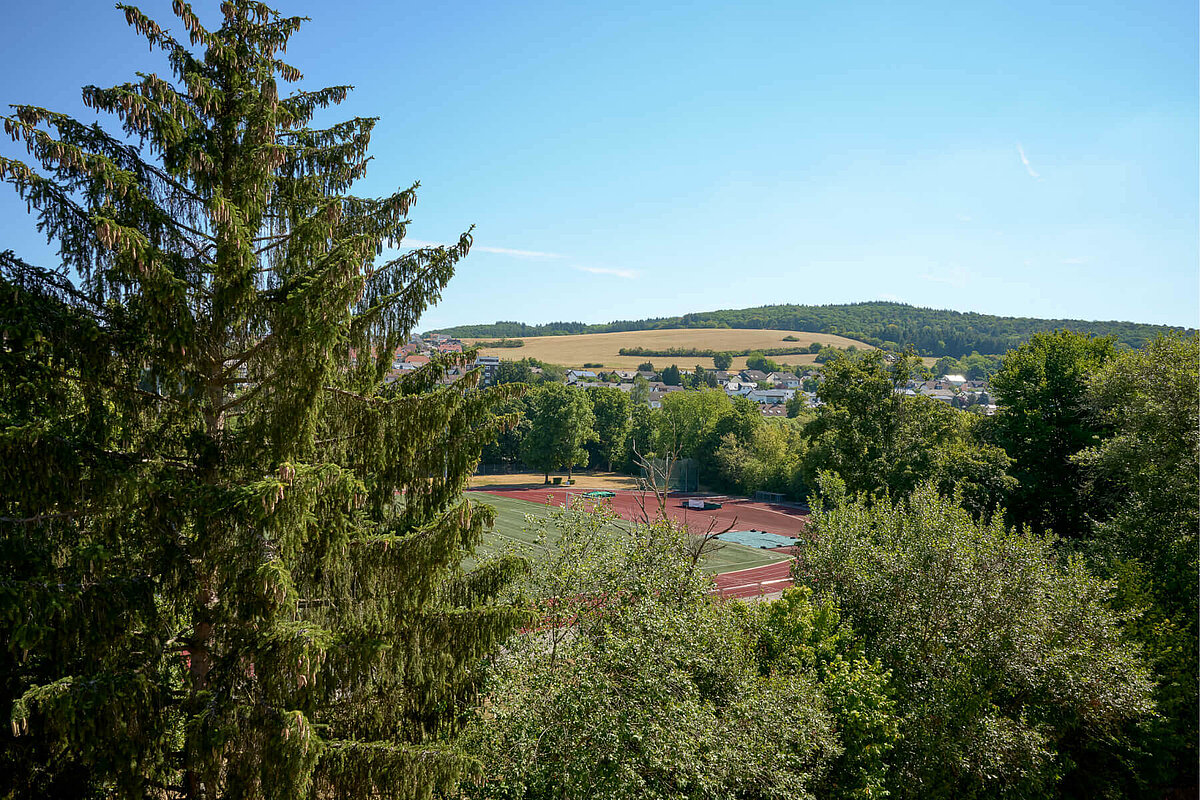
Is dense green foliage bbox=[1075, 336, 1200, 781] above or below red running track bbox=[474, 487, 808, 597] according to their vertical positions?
above

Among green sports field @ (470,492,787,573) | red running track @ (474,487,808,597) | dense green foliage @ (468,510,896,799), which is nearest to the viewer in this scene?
dense green foliage @ (468,510,896,799)

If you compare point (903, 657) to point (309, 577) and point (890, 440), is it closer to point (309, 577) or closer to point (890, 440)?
point (309, 577)

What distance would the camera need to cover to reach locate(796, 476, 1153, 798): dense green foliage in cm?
1268

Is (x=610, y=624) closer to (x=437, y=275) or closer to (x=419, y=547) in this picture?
(x=419, y=547)

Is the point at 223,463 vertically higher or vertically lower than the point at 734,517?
higher

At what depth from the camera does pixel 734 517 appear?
41.8 m

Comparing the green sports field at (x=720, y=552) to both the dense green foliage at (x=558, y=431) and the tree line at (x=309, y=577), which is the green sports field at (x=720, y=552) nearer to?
the dense green foliage at (x=558, y=431)

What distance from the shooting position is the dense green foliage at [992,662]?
12.7 meters

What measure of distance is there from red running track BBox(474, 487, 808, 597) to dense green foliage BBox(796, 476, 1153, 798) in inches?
684

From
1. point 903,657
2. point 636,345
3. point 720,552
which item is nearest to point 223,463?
point 903,657

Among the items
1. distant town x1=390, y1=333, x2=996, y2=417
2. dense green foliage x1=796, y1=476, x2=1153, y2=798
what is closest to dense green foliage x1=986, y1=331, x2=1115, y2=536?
dense green foliage x1=796, y1=476, x2=1153, y2=798

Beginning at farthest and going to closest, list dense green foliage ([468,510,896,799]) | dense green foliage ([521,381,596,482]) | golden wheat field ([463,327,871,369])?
golden wheat field ([463,327,871,369])
dense green foliage ([521,381,596,482])
dense green foliage ([468,510,896,799])

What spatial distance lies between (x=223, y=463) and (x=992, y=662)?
1406cm

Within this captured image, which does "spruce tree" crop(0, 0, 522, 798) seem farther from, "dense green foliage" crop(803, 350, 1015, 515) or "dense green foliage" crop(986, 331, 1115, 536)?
→ "dense green foliage" crop(986, 331, 1115, 536)
